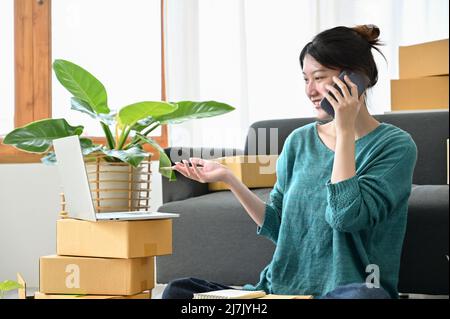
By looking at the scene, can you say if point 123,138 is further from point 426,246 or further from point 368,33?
point 426,246

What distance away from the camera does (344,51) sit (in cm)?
162

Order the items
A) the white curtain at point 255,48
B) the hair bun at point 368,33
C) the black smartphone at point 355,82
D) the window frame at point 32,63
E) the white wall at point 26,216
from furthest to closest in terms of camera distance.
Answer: the white curtain at point 255,48, the window frame at point 32,63, the white wall at point 26,216, the hair bun at point 368,33, the black smartphone at point 355,82

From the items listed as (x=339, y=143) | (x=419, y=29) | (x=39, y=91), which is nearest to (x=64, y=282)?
(x=339, y=143)

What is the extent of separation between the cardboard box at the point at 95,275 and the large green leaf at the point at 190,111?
453mm

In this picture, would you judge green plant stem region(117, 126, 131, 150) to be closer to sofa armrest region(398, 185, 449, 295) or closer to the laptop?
the laptop

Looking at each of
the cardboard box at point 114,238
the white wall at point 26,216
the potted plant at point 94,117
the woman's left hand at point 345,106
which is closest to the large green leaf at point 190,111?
the potted plant at point 94,117

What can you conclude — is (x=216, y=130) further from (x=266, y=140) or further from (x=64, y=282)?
(x=64, y=282)

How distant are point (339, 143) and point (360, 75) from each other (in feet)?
0.57

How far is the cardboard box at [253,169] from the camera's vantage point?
2791 millimetres

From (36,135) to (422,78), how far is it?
3.70 feet

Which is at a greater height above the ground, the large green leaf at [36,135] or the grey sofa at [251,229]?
the large green leaf at [36,135]

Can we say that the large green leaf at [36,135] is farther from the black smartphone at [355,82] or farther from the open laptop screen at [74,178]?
the black smartphone at [355,82]
